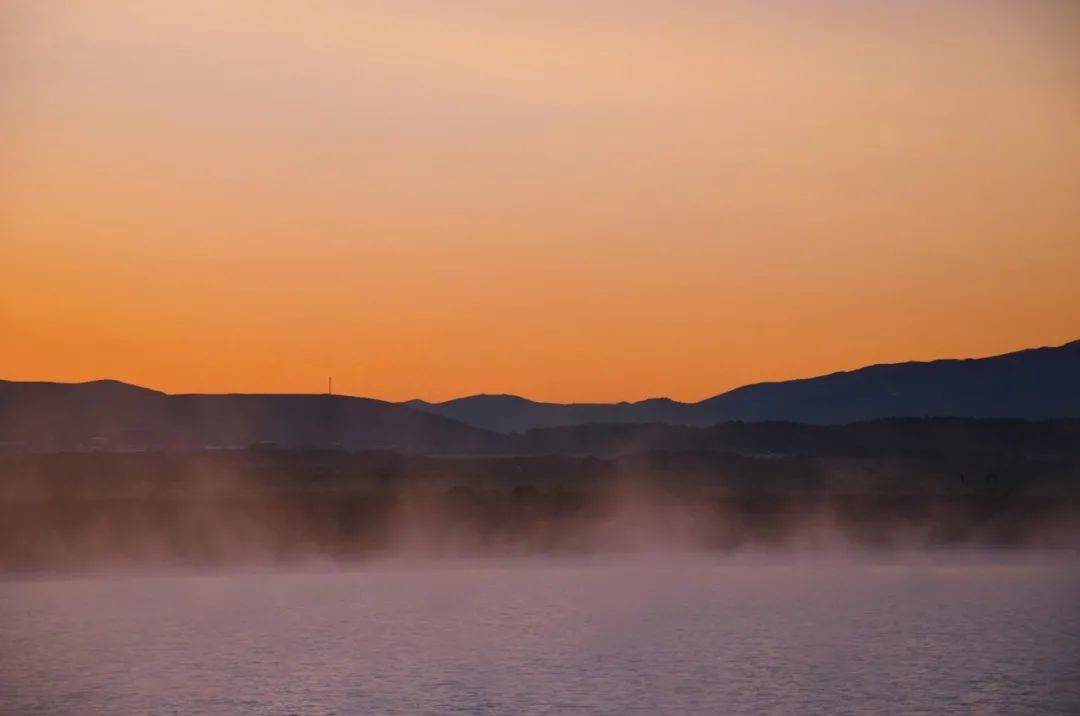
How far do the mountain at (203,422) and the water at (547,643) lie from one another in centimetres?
11003

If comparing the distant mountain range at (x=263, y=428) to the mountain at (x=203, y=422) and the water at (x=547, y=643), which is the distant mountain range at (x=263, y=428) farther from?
the water at (x=547, y=643)

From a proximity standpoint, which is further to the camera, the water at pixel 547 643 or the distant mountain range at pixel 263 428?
the distant mountain range at pixel 263 428

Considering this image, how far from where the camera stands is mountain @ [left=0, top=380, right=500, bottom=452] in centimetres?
17362

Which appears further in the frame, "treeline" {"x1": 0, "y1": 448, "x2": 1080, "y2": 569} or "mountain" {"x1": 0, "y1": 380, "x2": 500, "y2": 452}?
"mountain" {"x1": 0, "y1": 380, "x2": 500, "y2": 452}

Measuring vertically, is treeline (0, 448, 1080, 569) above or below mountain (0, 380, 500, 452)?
below

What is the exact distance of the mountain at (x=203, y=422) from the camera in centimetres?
17362

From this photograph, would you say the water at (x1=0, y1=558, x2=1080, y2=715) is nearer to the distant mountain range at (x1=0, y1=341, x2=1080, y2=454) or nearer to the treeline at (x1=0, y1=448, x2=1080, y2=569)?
the treeline at (x1=0, y1=448, x2=1080, y2=569)

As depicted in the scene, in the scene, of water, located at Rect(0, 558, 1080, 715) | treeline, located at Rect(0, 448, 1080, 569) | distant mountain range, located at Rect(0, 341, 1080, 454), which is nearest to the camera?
water, located at Rect(0, 558, 1080, 715)

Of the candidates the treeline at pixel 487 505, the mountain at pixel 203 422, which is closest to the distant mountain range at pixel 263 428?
the mountain at pixel 203 422

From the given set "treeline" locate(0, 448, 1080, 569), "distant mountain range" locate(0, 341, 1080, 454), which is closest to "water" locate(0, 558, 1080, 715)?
"treeline" locate(0, 448, 1080, 569)

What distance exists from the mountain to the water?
110031 millimetres

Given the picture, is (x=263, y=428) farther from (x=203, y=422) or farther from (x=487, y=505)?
(x=487, y=505)

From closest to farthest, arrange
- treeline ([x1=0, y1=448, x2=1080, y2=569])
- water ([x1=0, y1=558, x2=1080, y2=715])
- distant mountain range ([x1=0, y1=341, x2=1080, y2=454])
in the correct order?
1. water ([x1=0, y1=558, x2=1080, y2=715])
2. treeline ([x1=0, y1=448, x2=1080, y2=569])
3. distant mountain range ([x1=0, y1=341, x2=1080, y2=454])

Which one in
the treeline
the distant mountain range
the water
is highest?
the distant mountain range
